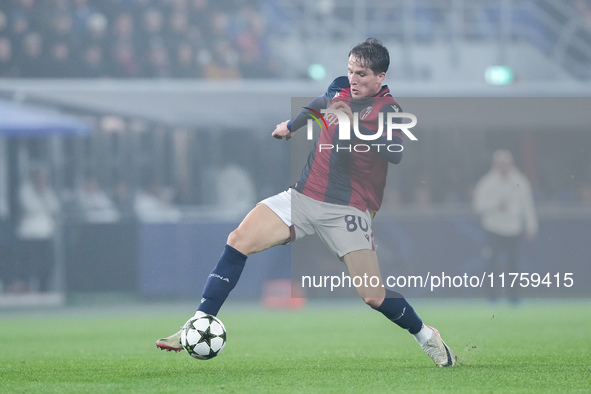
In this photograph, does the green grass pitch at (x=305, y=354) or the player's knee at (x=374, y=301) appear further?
the player's knee at (x=374, y=301)

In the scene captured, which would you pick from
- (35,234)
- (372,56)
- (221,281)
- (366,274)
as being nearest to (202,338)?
(221,281)

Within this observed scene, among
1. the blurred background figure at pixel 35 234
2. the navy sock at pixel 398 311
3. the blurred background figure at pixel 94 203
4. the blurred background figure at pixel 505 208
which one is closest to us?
the navy sock at pixel 398 311

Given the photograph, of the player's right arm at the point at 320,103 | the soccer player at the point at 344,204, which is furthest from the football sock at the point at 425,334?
the player's right arm at the point at 320,103

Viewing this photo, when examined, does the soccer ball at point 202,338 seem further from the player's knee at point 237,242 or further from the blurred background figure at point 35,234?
the blurred background figure at point 35,234

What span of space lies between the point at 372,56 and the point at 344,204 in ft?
2.81

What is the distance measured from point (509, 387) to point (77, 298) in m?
9.75

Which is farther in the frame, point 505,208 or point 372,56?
point 505,208

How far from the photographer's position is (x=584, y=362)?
6.41 m

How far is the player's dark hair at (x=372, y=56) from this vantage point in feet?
19.2

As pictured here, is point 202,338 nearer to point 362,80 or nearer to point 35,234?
point 362,80

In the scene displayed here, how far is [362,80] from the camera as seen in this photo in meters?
5.89

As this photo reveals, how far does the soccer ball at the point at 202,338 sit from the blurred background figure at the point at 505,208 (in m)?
6.37

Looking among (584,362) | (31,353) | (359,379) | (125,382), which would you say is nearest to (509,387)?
(359,379)

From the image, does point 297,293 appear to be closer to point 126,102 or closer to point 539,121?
point 539,121
